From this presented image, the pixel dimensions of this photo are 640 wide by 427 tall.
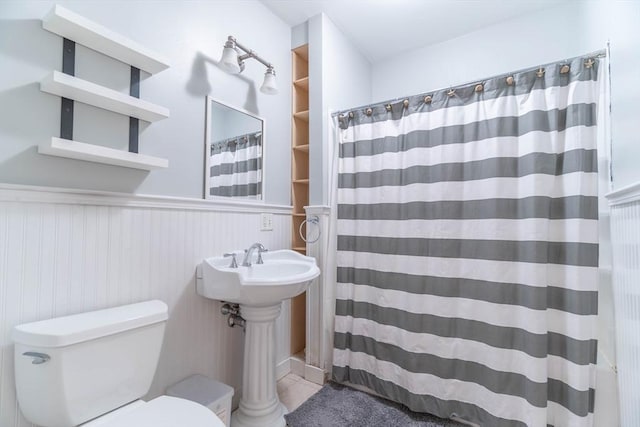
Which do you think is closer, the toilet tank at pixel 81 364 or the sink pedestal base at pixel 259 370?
the toilet tank at pixel 81 364

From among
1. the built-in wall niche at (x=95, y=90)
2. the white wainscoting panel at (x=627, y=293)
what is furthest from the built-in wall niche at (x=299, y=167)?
the white wainscoting panel at (x=627, y=293)

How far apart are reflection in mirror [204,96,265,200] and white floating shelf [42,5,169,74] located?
362mm

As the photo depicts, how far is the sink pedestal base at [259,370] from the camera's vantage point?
57.2 inches

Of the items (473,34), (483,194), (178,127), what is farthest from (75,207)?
(473,34)

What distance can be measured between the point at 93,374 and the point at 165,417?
0.27m

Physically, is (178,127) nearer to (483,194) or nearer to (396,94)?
(483,194)

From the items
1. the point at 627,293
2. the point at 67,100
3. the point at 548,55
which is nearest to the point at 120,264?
the point at 67,100

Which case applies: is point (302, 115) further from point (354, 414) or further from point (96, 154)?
point (354, 414)

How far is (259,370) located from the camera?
1474 mm

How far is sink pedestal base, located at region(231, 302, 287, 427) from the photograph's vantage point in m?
1.45

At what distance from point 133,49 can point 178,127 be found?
0.36 m

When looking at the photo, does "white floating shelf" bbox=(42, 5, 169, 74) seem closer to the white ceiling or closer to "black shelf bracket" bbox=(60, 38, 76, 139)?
"black shelf bracket" bbox=(60, 38, 76, 139)

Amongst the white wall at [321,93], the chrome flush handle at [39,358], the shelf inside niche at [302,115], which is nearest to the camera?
the chrome flush handle at [39,358]

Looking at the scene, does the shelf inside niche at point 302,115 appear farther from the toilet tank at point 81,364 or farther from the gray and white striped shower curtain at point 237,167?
the toilet tank at point 81,364
